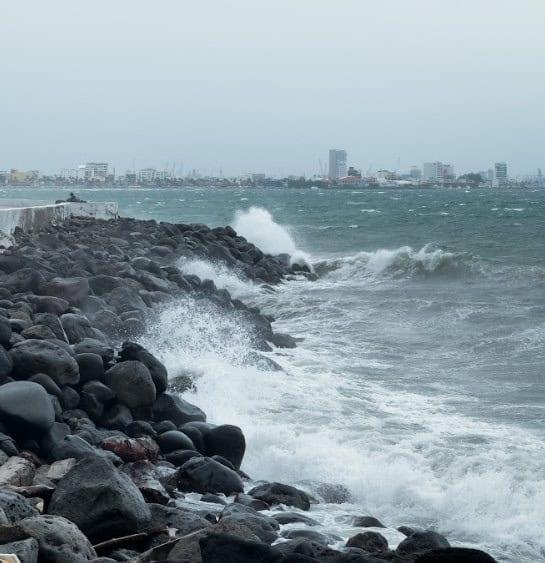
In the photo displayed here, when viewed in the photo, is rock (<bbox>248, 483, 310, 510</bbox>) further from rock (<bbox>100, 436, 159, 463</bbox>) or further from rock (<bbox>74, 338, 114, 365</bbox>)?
rock (<bbox>74, 338, 114, 365</bbox>)

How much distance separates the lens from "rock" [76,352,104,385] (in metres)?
7.40

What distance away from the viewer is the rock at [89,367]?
7.40 meters

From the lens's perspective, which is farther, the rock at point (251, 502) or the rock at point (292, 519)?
the rock at point (251, 502)

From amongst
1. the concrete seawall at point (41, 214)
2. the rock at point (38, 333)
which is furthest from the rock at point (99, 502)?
the concrete seawall at point (41, 214)

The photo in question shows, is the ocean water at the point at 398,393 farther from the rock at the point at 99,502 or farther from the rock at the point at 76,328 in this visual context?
the rock at the point at 99,502

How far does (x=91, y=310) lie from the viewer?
10594 millimetres

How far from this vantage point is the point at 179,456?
6.68 meters

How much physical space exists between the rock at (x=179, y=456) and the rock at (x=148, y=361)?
1.12m

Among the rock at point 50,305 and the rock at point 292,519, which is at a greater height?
the rock at point 50,305

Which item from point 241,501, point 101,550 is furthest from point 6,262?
point 101,550

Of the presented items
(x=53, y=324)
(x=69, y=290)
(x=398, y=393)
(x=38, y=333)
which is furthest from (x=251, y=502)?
(x=69, y=290)

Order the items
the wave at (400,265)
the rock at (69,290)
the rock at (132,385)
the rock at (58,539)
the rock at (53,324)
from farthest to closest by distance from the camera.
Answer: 1. the wave at (400,265)
2. the rock at (69,290)
3. the rock at (53,324)
4. the rock at (132,385)
5. the rock at (58,539)

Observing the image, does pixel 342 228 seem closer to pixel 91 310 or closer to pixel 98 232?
pixel 98 232

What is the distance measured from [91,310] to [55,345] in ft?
10.8
